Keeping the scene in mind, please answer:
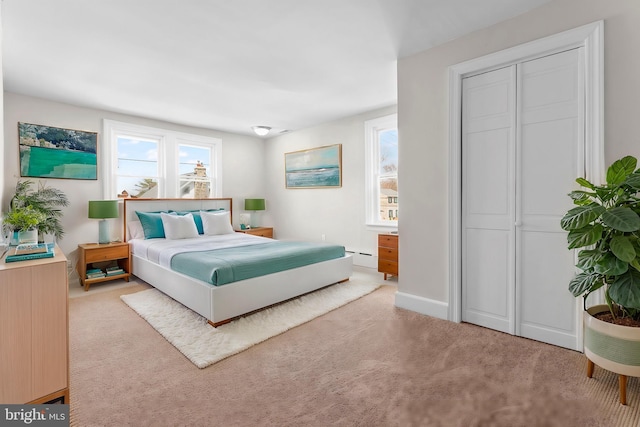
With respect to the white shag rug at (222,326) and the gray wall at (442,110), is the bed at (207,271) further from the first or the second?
the gray wall at (442,110)

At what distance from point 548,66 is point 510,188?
0.95 meters

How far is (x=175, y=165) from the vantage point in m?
5.29

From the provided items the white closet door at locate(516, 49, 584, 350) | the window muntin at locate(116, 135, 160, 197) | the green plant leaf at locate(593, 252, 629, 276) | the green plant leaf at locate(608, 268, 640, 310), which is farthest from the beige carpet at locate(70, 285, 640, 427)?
the window muntin at locate(116, 135, 160, 197)

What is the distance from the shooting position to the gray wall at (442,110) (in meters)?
1.97

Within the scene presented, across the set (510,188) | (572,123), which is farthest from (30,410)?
(572,123)

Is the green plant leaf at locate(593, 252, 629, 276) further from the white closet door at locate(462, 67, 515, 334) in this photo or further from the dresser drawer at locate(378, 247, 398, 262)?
the dresser drawer at locate(378, 247, 398, 262)

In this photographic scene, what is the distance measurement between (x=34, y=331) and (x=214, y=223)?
351 centimetres

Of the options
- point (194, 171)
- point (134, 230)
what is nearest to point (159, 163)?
point (194, 171)

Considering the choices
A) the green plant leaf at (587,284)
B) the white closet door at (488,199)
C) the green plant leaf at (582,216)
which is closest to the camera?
the green plant leaf at (582,216)

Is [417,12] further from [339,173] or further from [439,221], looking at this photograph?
[339,173]

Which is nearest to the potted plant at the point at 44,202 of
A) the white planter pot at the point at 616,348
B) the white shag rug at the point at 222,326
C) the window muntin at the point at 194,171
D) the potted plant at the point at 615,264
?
the white shag rug at the point at 222,326

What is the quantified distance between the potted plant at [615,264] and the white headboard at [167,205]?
5159 millimetres

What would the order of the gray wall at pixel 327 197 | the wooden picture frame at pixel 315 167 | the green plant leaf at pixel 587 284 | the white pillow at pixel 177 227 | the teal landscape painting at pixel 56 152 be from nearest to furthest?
the green plant leaf at pixel 587 284, the teal landscape painting at pixel 56 152, the white pillow at pixel 177 227, the gray wall at pixel 327 197, the wooden picture frame at pixel 315 167

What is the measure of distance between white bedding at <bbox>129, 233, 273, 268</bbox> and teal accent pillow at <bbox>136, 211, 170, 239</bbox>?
0.14 meters
